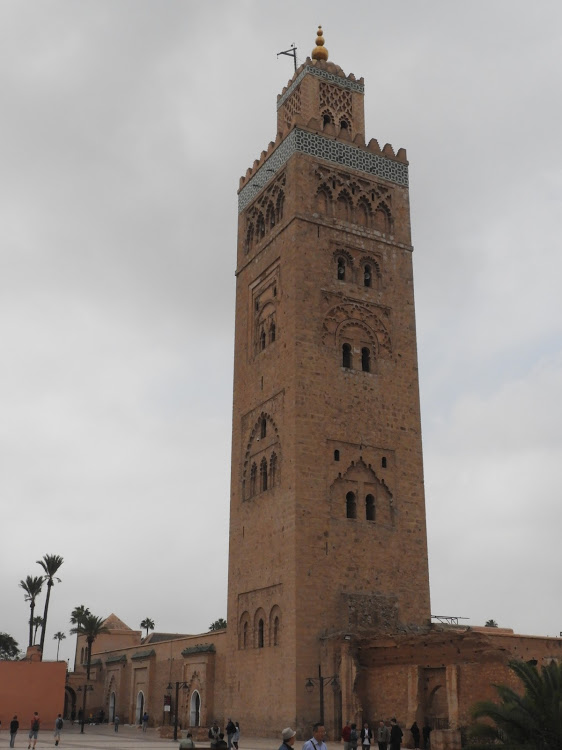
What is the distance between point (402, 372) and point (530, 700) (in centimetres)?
1372

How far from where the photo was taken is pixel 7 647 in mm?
61375

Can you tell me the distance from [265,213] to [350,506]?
411 inches

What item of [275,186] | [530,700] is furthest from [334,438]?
[530,700]

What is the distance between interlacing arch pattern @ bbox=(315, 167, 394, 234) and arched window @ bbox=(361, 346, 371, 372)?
14.1 ft

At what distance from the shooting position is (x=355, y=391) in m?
24.8

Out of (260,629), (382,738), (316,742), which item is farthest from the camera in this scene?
(260,629)

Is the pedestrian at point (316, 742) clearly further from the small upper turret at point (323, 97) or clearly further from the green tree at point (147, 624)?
the green tree at point (147, 624)

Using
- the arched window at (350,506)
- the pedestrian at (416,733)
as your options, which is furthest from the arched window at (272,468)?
the pedestrian at (416,733)

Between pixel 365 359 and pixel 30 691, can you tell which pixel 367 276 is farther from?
pixel 30 691

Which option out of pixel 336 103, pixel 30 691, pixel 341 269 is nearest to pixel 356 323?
pixel 341 269

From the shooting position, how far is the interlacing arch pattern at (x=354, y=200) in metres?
26.7

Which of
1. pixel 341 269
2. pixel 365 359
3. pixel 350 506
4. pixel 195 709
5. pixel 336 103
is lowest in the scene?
pixel 195 709

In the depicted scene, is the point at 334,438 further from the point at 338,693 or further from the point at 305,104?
the point at 305,104

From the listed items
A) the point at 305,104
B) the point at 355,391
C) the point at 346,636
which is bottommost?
the point at 346,636
